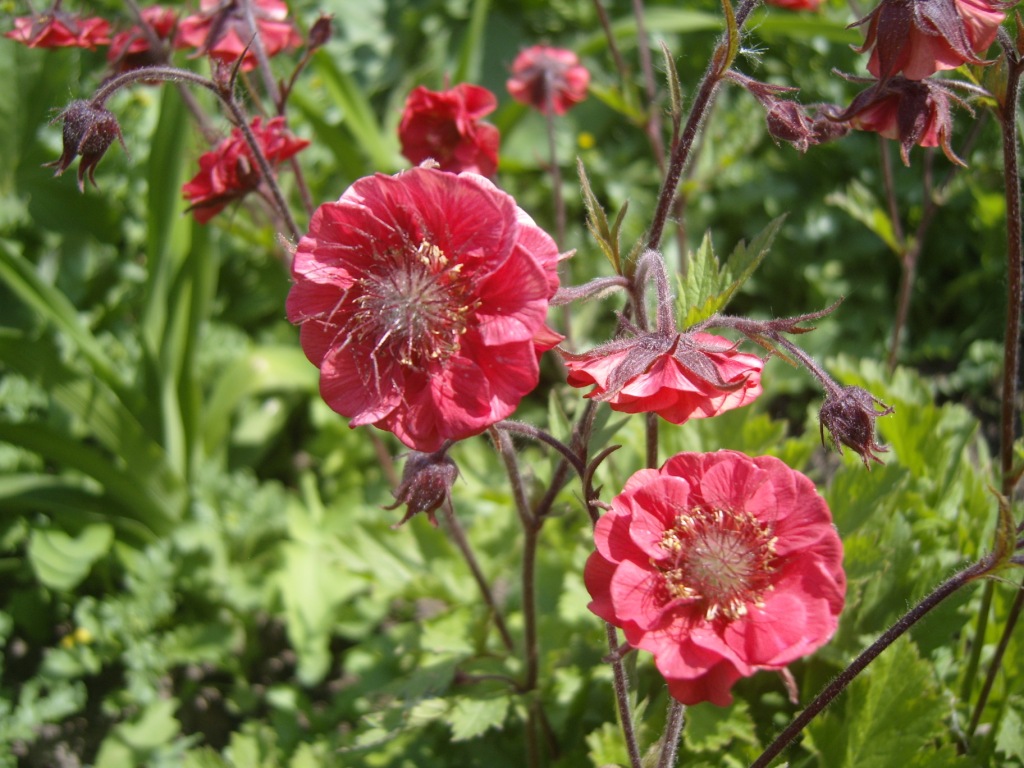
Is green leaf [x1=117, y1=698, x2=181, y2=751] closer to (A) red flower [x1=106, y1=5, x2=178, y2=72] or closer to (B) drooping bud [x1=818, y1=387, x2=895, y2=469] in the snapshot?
(A) red flower [x1=106, y1=5, x2=178, y2=72]

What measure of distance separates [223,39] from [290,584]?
1691mm

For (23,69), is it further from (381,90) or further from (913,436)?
(913,436)

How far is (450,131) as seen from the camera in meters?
2.10

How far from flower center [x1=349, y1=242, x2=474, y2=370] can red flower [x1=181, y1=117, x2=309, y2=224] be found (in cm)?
71

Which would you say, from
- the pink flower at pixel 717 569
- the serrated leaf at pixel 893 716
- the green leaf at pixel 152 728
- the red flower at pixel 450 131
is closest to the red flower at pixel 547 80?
the red flower at pixel 450 131

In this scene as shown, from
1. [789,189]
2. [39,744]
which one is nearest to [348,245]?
[39,744]

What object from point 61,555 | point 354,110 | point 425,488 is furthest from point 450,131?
point 61,555

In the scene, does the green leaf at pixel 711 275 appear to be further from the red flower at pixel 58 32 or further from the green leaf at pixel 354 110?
the green leaf at pixel 354 110

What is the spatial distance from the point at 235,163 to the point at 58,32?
28.4 inches

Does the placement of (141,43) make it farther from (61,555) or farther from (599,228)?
(61,555)

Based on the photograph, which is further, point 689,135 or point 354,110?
point 354,110

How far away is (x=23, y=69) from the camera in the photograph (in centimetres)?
317

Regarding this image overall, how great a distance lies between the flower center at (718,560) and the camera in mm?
1300

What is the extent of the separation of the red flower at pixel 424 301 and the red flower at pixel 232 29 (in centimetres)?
90
